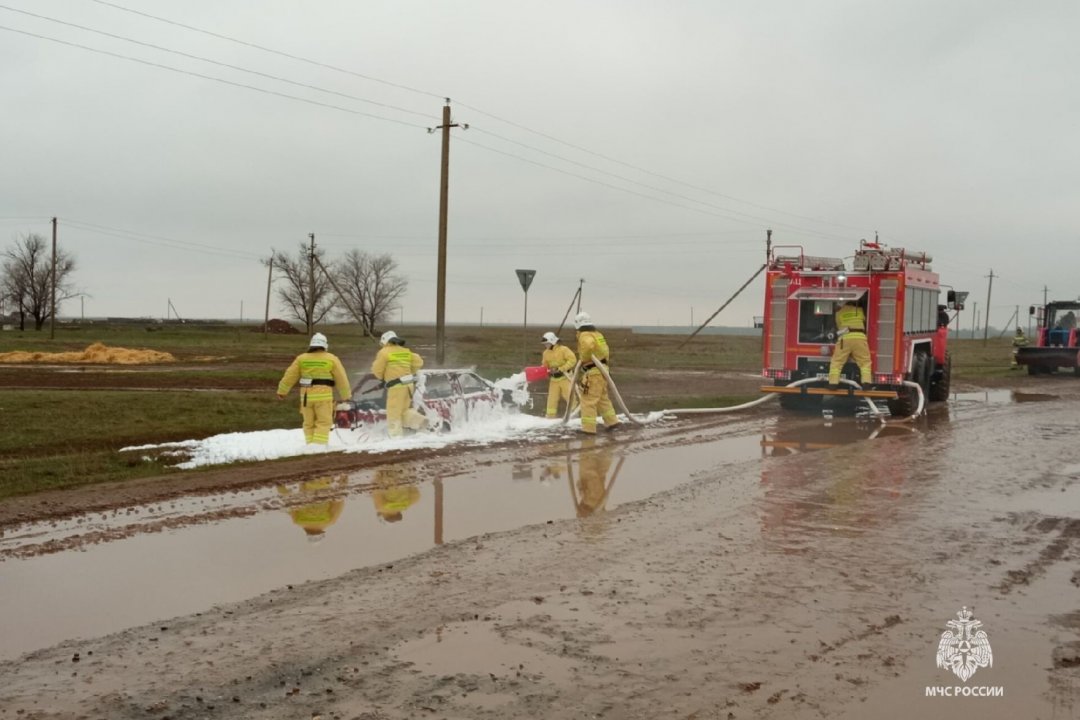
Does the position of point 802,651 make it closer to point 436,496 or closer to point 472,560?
point 472,560

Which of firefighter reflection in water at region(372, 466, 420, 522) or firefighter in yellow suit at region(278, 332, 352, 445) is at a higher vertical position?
firefighter in yellow suit at region(278, 332, 352, 445)

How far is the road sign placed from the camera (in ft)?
66.6

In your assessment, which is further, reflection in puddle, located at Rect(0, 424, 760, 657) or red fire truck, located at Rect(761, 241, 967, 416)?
red fire truck, located at Rect(761, 241, 967, 416)

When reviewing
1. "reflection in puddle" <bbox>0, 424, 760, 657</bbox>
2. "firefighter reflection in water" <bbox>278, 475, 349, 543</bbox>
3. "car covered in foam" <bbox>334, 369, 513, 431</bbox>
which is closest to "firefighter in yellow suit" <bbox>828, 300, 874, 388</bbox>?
"car covered in foam" <bbox>334, 369, 513, 431</bbox>

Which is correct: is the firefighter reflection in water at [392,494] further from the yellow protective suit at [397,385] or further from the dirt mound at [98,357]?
the dirt mound at [98,357]

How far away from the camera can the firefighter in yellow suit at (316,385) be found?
40.5ft

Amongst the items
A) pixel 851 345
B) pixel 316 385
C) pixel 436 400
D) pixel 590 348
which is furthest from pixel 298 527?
pixel 851 345

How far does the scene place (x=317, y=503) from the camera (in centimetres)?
905

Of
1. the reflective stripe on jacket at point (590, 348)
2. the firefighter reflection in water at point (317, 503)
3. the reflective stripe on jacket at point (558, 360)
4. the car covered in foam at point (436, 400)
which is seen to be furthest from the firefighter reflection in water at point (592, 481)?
the reflective stripe on jacket at point (558, 360)

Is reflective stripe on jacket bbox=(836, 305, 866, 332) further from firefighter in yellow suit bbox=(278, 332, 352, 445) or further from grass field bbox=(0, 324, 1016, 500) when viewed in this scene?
firefighter in yellow suit bbox=(278, 332, 352, 445)

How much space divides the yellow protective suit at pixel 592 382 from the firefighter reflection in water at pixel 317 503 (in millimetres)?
5262

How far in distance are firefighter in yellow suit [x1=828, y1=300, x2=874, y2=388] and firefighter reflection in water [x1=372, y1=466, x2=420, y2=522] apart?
9.64 m

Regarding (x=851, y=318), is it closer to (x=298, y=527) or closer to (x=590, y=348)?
(x=590, y=348)

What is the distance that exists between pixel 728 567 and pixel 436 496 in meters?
3.56
